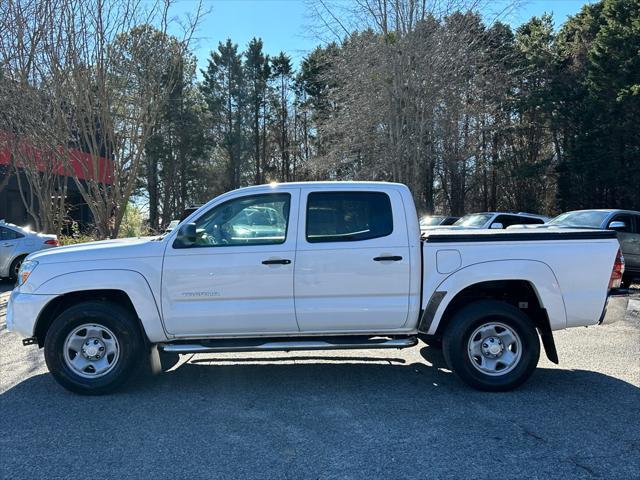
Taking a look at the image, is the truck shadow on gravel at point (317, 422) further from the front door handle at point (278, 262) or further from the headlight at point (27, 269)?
the front door handle at point (278, 262)

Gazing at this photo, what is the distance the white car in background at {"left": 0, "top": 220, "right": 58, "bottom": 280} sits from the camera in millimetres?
13062

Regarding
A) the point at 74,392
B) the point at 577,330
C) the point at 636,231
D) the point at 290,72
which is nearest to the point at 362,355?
the point at 74,392

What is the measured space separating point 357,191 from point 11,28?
1205 centimetres

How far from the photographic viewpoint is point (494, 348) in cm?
542

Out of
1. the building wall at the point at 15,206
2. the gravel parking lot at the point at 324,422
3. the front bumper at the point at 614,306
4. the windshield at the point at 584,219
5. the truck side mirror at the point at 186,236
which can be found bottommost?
the gravel parking lot at the point at 324,422

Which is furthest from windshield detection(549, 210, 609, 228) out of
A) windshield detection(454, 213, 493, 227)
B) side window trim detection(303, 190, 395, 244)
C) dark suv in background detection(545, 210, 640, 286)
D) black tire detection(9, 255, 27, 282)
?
black tire detection(9, 255, 27, 282)

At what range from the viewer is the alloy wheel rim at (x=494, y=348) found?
5.40 metres

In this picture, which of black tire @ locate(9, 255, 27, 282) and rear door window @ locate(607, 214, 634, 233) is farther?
black tire @ locate(9, 255, 27, 282)

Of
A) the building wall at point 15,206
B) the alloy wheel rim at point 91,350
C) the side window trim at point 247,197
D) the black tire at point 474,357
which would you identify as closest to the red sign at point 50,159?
the building wall at point 15,206

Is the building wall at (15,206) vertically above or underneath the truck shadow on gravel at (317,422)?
above

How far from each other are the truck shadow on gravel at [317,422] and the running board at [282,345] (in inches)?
18.2

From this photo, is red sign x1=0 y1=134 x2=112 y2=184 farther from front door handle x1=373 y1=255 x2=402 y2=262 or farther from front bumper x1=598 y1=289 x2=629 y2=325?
front bumper x1=598 y1=289 x2=629 y2=325

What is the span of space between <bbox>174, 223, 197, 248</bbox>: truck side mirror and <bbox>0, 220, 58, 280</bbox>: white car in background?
9.64 metres

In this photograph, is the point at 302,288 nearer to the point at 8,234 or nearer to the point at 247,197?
the point at 247,197
